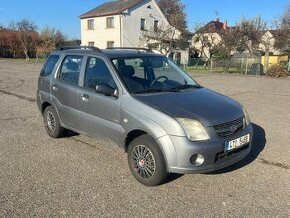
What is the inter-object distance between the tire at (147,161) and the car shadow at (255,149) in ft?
3.28

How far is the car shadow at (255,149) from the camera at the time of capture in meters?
5.14

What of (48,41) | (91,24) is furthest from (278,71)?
(48,41)

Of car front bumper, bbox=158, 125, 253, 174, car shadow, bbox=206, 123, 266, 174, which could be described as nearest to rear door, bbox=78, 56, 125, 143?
car front bumper, bbox=158, 125, 253, 174

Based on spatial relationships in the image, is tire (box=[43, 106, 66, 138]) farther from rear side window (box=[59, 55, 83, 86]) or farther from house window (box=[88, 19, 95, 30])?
house window (box=[88, 19, 95, 30])

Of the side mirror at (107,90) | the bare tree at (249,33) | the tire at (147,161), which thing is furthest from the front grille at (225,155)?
the bare tree at (249,33)

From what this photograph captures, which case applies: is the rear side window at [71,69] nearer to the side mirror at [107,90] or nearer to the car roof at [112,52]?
the car roof at [112,52]

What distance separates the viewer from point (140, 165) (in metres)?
4.66

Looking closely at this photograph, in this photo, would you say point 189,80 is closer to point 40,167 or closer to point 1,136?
point 40,167

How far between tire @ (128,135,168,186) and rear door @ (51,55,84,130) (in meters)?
1.54

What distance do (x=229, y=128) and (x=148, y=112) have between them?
105 cm

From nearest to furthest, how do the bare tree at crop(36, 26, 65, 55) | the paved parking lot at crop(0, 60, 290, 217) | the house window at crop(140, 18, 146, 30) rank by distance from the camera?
the paved parking lot at crop(0, 60, 290, 217), the house window at crop(140, 18, 146, 30), the bare tree at crop(36, 26, 65, 55)

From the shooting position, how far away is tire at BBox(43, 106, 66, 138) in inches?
260

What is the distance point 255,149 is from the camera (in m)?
6.06

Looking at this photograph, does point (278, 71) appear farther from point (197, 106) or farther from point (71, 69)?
point (197, 106)
